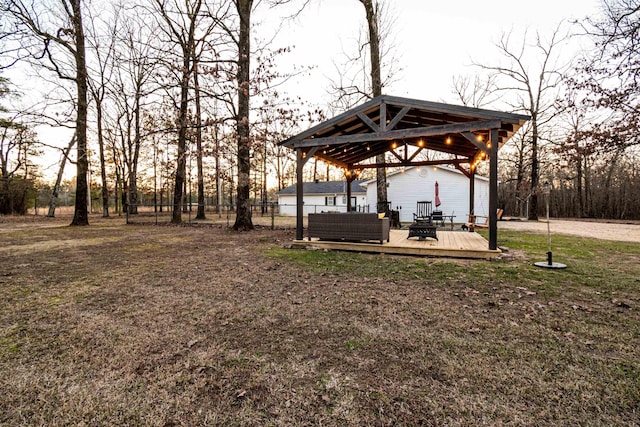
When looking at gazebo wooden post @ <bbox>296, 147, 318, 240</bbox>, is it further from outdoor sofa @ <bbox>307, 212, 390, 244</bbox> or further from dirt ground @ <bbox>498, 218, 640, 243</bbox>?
dirt ground @ <bbox>498, 218, 640, 243</bbox>

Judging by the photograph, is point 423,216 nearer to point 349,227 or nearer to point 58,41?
point 349,227

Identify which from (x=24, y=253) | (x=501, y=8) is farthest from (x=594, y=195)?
(x=24, y=253)

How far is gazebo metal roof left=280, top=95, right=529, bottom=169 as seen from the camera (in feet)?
20.1

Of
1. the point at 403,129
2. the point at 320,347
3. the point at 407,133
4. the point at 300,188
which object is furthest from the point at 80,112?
the point at 320,347

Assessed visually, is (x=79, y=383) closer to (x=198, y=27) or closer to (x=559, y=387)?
(x=559, y=387)

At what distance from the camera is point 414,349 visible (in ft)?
8.29

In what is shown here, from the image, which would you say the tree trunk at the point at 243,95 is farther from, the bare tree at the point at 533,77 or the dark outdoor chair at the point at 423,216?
the bare tree at the point at 533,77

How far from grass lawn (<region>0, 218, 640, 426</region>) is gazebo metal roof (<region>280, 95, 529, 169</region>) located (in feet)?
10.6

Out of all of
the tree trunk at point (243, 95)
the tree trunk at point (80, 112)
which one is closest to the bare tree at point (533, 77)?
the tree trunk at point (243, 95)

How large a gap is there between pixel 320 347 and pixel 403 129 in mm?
6128

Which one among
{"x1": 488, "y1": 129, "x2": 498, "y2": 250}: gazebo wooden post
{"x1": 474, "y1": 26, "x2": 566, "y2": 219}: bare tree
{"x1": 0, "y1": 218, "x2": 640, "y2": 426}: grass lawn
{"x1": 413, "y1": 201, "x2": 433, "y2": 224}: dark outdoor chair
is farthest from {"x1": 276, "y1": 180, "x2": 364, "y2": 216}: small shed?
{"x1": 0, "y1": 218, "x2": 640, "y2": 426}: grass lawn

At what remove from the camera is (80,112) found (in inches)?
497

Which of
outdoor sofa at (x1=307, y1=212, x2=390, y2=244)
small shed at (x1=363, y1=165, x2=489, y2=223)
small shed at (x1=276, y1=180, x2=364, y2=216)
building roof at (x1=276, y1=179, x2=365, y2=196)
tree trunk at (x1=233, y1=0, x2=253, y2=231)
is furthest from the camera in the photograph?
building roof at (x1=276, y1=179, x2=365, y2=196)

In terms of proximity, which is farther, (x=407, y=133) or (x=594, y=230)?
(x=594, y=230)
